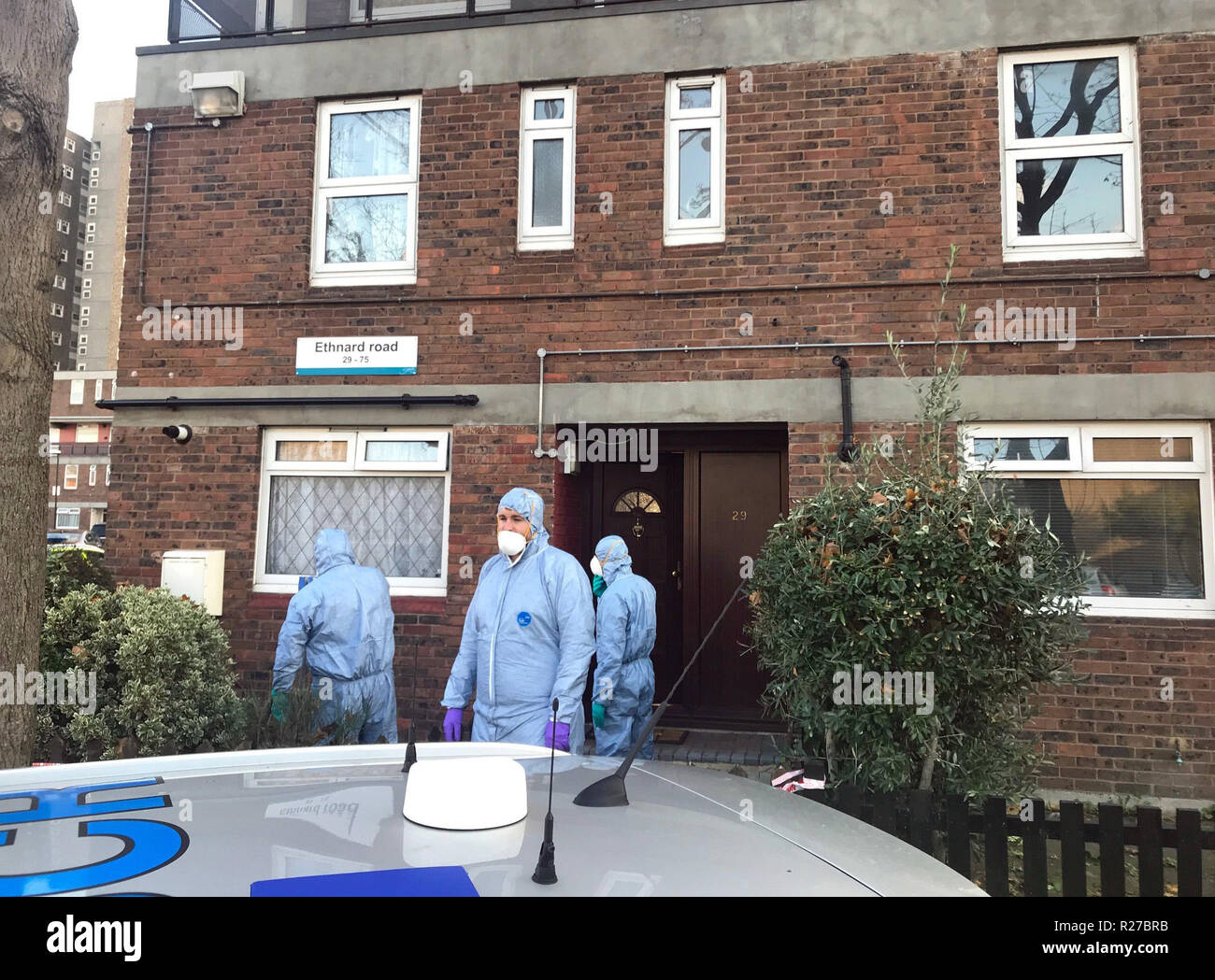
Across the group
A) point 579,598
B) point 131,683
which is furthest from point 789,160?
point 131,683

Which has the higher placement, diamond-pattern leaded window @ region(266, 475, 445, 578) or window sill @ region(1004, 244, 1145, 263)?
window sill @ region(1004, 244, 1145, 263)

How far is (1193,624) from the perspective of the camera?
6910 millimetres

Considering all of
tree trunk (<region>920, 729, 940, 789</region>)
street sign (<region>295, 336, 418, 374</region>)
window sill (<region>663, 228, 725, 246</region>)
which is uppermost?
window sill (<region>663, 228, 725, 246</region>)

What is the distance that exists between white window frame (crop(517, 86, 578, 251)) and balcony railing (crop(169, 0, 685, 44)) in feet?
3.29

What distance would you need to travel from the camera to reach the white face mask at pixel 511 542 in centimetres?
539

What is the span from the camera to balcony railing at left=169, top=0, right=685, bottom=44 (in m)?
8.75

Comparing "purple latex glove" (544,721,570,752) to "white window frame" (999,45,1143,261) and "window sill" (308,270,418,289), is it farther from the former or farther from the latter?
"white window frame" (999,45,1143,261)

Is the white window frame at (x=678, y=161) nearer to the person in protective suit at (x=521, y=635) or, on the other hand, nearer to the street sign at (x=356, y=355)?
the street sign at (x=356, y=355)

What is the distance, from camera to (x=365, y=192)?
8.56 m

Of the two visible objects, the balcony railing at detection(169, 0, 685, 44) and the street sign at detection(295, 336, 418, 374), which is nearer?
the street sign at detection(295, 336, 418, 374)

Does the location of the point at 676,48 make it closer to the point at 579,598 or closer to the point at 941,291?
the point at 941,291

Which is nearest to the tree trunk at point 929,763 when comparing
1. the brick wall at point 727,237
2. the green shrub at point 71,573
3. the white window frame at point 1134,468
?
the white window frame at point 1134,468

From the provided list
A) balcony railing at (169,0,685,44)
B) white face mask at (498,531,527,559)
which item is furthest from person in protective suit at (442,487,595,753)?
balcony railing at (169,0,685,44)

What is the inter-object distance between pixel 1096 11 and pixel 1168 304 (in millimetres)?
2451
